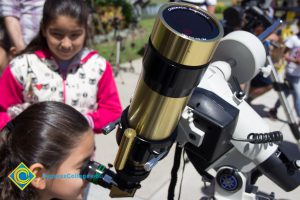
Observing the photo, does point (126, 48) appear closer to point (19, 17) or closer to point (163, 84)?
point (19, 17)

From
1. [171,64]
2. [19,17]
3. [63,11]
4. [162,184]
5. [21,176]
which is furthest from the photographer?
[162,184]

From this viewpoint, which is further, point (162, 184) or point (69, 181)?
point (162, 184)

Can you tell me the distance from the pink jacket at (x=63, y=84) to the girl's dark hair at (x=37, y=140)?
1.28 feet

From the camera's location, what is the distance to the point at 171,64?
27.5 inches

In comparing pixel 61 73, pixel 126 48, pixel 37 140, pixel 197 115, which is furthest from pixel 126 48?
pixel 197 115

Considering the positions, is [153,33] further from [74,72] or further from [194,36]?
[74,72]

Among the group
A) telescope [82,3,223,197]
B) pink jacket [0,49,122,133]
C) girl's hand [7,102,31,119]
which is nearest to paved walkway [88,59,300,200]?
pink jacket [0,49,122,133]

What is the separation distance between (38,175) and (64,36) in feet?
2.16

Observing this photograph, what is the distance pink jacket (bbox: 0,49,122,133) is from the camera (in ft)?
5.11

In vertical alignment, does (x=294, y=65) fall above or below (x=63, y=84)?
below

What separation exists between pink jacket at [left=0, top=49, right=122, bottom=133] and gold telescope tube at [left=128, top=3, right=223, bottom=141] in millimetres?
830

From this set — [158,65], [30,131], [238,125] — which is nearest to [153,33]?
[158,65]

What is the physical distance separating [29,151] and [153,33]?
599 millimetres

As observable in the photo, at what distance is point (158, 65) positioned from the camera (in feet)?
2.36
